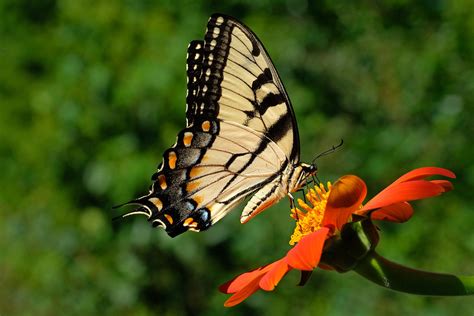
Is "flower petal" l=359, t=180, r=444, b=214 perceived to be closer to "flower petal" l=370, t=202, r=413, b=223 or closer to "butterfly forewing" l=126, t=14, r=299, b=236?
"flower petal" l=370, t=202, r=413, b=223

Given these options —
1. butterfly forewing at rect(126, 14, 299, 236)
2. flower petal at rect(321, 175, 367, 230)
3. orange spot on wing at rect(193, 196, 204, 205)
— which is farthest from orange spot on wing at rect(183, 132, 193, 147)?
flower petal at rect(321, 175, 367, 230)

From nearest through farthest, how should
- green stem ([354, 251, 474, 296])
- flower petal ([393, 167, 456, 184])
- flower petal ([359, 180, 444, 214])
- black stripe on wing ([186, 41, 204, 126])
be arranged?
green stem ([354, 251, 474, 296]), flower petal ([359, 180, 444, 214]), flower petal ([393, 167, 456, 184]), black stripe on wing ([186, 41, 204, 126])

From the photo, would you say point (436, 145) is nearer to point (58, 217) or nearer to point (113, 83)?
point (113, 83)

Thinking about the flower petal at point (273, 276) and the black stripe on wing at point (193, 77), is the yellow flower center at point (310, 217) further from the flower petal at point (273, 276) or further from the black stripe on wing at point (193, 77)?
the black stripe on wing at point (193, 77)

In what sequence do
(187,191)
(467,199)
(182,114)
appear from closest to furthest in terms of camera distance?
(187,191), (467,199), (182,114)

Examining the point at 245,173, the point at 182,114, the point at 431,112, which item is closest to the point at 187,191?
the point at 245,173

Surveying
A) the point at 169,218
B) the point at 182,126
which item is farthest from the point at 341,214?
the point at 182,126
